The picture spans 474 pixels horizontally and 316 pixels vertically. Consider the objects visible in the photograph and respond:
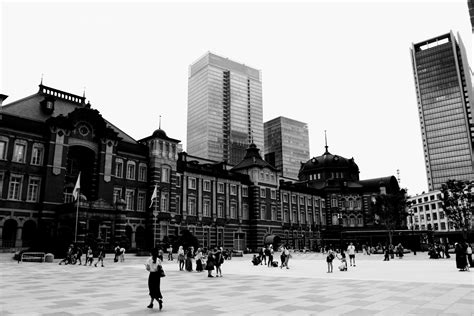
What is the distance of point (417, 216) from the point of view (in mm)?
144500

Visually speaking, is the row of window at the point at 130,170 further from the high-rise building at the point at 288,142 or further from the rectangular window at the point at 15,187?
the high-rise building at the point at 288,142

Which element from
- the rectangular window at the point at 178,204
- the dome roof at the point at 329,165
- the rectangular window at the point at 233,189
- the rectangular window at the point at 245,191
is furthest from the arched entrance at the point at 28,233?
the dome roof at the point at 329,165

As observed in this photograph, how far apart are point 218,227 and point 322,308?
50787 millimetres

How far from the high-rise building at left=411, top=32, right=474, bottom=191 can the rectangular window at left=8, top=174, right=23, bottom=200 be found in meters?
158

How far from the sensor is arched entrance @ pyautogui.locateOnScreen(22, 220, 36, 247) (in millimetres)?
39438

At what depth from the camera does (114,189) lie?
4862 cm

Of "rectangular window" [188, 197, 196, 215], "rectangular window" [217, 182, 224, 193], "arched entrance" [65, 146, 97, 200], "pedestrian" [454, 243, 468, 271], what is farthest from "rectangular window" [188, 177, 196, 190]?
"pedestrian" [454, 243, 468, 271]

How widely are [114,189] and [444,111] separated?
15284cm

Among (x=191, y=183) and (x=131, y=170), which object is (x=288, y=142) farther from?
(x=131, y=170)

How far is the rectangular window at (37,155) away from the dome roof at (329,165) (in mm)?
66474

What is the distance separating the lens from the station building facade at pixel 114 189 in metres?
40.0

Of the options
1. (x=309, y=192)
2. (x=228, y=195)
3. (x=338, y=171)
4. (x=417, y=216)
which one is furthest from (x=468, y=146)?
(x=228, y=195)

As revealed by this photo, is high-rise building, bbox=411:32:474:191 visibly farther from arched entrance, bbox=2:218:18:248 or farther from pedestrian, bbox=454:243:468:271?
arched entrance, bbox=2:218:18:248

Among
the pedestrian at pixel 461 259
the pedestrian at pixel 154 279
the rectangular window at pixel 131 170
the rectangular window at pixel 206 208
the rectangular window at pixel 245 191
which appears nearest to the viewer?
the pedestrian at pixel 154 279
